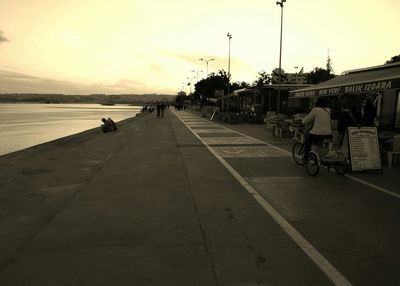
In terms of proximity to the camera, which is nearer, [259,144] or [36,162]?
[36,162]

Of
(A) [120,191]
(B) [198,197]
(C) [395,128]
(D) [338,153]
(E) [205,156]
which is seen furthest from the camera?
(C) [395,128]

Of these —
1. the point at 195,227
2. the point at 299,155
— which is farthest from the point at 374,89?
the point at 195,227

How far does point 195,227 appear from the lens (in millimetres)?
Result: 5969

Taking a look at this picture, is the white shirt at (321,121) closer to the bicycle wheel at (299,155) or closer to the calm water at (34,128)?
the bicycle wheel at (299,155)

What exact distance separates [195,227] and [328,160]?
17.4 feet

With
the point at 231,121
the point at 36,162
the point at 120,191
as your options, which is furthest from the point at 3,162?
the point at 231,121

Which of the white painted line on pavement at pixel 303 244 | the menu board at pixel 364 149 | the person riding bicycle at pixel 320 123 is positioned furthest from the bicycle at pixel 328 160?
the white painted line on pavement at pixel 303 244

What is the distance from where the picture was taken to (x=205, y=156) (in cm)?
1370

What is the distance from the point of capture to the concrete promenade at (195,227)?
441 cm

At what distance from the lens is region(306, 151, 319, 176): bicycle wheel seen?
1005 centimetres

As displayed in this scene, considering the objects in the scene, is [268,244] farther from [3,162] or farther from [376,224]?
[3,162]

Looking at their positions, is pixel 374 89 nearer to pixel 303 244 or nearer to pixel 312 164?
pixel 312 164

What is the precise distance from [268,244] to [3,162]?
964 cm

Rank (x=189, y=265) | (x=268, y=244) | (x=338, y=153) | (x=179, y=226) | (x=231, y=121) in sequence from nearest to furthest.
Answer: (x=189, y=265) → (x=268, y=244) → (x=179, y=226) → (x=338, y=153) → (x=231, y=121)
